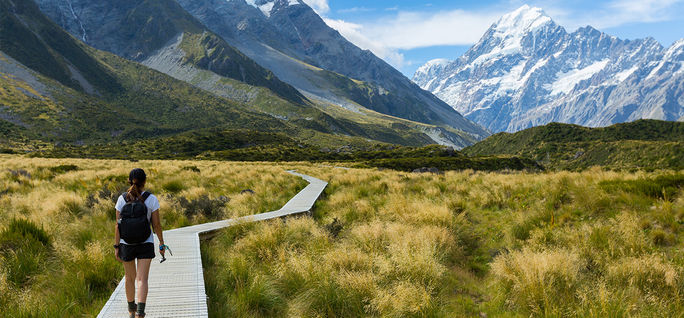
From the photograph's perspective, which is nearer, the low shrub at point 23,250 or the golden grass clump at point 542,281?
the golden grass clump at point 542,281

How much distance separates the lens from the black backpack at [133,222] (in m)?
5.11

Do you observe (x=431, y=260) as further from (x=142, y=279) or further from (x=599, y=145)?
(x=599, y=145)

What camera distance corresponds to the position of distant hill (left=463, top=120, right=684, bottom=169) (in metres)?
60.0

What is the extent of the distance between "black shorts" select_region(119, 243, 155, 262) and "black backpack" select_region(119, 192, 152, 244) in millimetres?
90

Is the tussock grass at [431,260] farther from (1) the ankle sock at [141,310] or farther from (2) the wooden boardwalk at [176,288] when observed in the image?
(1) the ankle sock at [141,310]

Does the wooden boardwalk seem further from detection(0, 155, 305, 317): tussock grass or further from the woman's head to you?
the woman's head

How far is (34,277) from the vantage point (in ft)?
19.9

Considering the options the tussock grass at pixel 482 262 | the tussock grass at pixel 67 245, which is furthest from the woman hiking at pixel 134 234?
the tussock grass at pixel 482 262

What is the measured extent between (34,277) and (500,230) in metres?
10.3

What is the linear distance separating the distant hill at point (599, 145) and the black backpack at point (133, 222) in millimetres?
70685

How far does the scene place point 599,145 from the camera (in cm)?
7456

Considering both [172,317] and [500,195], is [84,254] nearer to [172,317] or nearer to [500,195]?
[172,317]

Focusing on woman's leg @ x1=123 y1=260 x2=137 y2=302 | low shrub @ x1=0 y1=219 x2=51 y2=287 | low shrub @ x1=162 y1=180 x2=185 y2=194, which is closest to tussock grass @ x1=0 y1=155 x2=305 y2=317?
low shrub @ x1=0 y1=219 x2=51 y2=287

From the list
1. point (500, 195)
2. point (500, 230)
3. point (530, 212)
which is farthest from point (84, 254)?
point (500, 195)
